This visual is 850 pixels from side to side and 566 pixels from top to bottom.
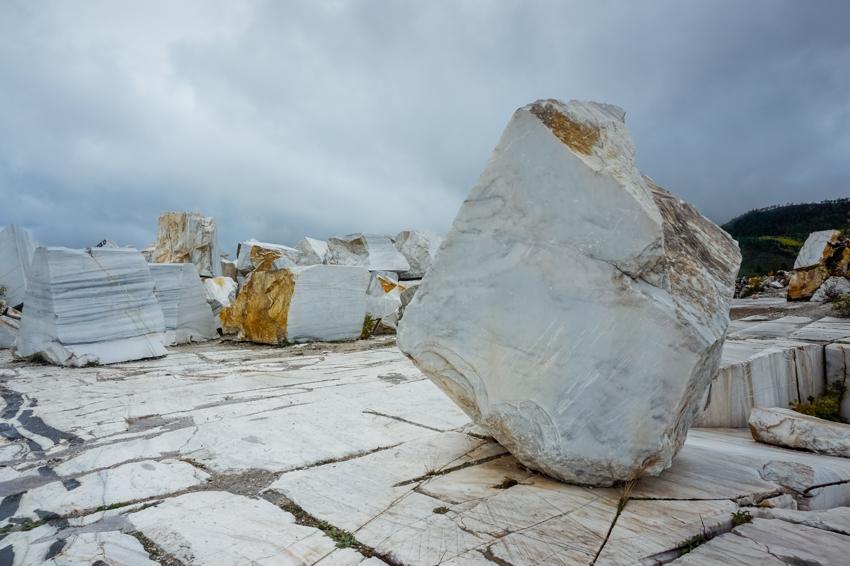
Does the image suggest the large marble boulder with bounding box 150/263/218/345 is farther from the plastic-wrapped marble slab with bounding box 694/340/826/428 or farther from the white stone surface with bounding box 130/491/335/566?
the plastic-wrapped marble slab with bounding box 694/340/826/428

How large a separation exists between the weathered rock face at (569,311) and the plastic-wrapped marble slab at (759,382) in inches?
64.2

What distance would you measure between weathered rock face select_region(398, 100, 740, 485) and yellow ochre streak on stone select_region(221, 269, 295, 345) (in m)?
6.11

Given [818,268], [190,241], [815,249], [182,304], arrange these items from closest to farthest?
[182,304] < [818,268] < [815,249] < [190,241]

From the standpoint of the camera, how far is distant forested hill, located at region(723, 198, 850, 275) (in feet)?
79.3

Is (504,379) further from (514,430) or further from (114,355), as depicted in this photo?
(114,355)

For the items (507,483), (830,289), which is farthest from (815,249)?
(507,483)

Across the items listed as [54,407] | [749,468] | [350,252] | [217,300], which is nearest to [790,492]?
[749,468]

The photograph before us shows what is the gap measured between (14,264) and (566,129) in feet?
33.1

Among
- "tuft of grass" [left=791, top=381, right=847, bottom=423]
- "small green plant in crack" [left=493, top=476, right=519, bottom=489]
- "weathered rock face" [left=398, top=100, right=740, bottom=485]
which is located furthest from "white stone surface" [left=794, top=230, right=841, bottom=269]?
"small green plant in crack" [left=493, top=476, right=519, bottom=489]

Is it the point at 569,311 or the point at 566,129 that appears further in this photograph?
the point at 566,129

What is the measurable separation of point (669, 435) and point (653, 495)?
24 centimetres

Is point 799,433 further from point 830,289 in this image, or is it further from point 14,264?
point 14,264

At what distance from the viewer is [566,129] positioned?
6.97 ft

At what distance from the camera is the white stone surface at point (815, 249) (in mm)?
11867
